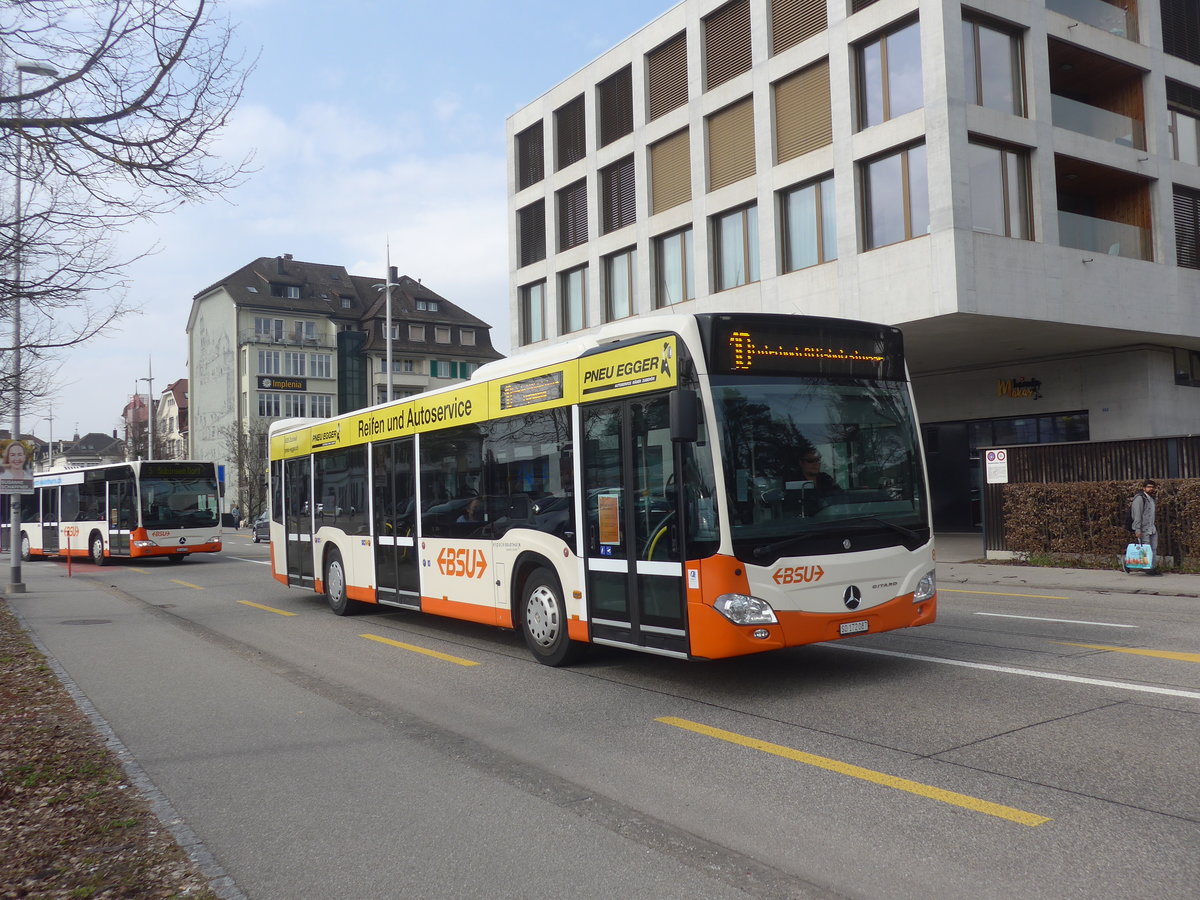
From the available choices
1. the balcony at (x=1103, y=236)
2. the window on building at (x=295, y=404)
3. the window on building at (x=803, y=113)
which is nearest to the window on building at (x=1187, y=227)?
the balcony at (x=1103, y=236)

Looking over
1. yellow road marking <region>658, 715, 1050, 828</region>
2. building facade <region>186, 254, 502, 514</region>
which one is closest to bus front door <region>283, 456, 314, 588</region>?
yellow road marking <region>658, 715, 1050, 828</region>

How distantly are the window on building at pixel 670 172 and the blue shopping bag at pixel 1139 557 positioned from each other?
16432 mm

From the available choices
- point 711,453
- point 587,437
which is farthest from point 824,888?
point 587,437

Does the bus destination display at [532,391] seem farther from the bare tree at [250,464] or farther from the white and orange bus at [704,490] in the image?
the bare tree at [250,464]

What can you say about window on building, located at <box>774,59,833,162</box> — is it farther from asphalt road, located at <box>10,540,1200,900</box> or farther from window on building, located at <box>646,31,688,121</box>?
asphalt road, located at <box>10,540,1200,900</box>

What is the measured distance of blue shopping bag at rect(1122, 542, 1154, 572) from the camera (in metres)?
16.3

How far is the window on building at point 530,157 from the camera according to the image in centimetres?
3584

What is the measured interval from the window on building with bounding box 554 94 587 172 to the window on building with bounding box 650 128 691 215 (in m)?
4.09

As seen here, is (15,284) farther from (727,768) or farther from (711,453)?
(727,768)

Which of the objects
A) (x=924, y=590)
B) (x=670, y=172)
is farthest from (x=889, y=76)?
(x=924, y=590)

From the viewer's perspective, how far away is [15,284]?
26.6 feet

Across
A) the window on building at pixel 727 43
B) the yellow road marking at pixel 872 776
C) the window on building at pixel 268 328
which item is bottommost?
the yellow road marking at pixel 872 776

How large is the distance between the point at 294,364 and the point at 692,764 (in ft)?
252

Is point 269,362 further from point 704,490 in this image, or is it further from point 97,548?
point 704,490
